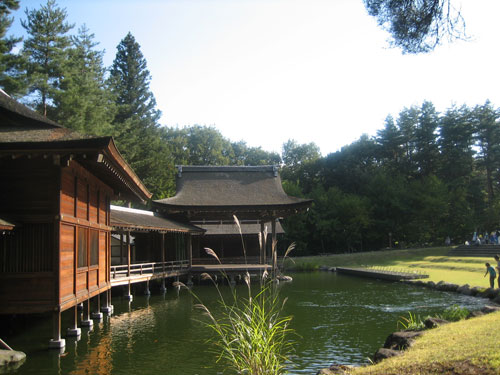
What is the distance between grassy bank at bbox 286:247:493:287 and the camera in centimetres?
2093

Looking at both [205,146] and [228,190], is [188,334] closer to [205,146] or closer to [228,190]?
[228,190]

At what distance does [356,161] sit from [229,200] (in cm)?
2445

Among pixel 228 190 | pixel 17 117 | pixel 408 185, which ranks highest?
pixel 408 185

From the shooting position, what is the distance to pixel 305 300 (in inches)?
602

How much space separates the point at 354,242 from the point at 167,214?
19.7 metres

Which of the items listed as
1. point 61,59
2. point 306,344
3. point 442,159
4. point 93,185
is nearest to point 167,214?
point 61,59

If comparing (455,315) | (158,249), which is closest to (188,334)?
(455,315)

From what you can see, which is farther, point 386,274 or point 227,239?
point 227,239

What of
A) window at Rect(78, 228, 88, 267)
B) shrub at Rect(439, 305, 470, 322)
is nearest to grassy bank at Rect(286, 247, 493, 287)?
shrub at Rect(439, 305, 470, 322)

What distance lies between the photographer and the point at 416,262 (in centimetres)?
2806

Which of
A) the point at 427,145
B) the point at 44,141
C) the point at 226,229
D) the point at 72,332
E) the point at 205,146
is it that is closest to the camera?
the point at 44,141

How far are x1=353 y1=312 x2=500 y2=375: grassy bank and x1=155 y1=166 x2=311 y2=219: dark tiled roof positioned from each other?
1492 cm

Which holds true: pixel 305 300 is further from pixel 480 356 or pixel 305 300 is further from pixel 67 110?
pixel 67 110

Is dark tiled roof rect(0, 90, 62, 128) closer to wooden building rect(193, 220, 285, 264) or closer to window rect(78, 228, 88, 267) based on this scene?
window rect(78, 228, 88, 267)
